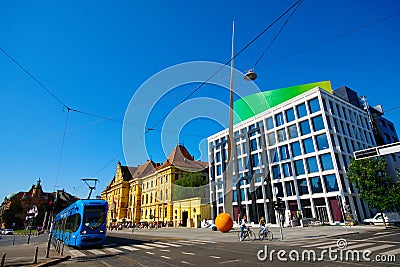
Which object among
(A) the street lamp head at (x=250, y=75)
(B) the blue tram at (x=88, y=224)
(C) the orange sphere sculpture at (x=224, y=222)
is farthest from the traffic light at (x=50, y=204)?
(A) the street lamp head at (x=250, y=75)

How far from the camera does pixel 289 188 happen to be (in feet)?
134

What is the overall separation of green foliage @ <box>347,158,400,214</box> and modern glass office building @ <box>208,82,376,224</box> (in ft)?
12.6

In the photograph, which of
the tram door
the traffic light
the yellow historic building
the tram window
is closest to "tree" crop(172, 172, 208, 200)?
the yellow historic building

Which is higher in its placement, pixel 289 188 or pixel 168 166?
pixel 168 166

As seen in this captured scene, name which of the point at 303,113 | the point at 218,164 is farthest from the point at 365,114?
the point at 218,164

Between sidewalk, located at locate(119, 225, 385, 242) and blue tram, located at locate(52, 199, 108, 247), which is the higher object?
blue tram, located at locate(52, 199, 108, 247)

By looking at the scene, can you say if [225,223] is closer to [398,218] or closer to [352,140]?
[398,218]

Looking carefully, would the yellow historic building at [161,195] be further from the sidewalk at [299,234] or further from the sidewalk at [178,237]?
the sidewalk at [178,237]

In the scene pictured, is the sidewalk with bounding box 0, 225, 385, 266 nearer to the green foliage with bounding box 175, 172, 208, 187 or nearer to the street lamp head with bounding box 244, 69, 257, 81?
the street lamp head with bounding box 244, 69, 257, 81

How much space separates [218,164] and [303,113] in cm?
2176

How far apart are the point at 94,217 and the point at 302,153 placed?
110 feet

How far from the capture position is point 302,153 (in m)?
39.6

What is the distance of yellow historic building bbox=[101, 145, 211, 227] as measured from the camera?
52.0 m

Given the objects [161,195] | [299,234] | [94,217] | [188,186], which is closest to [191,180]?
[188,186]
